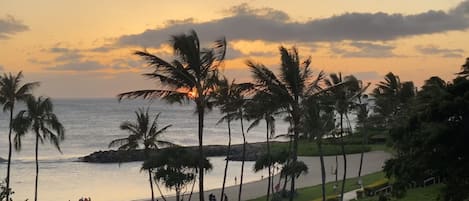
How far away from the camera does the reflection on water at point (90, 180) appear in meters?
47.9

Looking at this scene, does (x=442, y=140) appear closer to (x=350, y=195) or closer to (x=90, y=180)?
(x=350, y=195)

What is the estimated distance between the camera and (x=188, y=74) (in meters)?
16.5

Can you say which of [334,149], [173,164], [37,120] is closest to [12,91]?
[37,120]

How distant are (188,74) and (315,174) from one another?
39273 mm

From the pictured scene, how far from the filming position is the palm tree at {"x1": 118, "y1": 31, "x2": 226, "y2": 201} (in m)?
16.1

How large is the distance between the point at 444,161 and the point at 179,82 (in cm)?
758

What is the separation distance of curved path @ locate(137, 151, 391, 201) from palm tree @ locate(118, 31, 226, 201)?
2490 cm

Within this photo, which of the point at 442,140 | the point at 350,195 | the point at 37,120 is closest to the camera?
the point at 442,140

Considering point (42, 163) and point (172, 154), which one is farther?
point (42, 163)

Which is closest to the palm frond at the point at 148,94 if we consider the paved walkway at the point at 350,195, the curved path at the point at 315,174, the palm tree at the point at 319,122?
the palm tree at the point at 319,122

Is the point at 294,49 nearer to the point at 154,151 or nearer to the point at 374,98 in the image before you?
the point at 154,151

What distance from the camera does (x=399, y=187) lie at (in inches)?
643

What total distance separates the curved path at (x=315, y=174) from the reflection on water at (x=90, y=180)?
4.02 m

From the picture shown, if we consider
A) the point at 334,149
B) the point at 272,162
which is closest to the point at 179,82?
the point at 272,162
